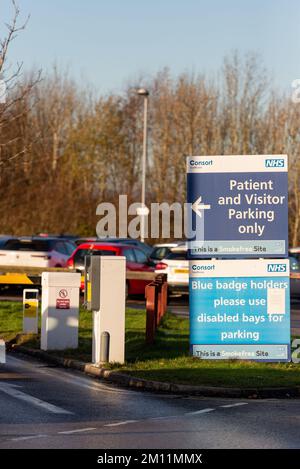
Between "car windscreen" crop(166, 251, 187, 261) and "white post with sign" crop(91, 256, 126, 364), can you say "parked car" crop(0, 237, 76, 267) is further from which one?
"white post with sign" crop(91, 256, 126, 364)

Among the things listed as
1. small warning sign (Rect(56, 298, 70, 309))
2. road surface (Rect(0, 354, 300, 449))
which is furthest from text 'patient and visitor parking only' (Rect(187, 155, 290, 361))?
small warning sign (Rect(56, 298, 70, 309))

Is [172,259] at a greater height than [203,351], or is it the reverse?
[172,259]

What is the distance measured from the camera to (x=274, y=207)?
16.7 m

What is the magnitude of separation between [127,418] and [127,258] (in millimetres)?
20700

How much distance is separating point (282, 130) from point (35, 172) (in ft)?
47.7

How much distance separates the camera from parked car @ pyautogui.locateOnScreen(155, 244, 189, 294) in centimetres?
3156

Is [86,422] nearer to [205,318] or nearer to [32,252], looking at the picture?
[205,318]

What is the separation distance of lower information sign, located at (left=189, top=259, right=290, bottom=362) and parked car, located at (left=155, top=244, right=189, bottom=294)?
14.6 meters

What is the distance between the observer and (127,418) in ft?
38.0

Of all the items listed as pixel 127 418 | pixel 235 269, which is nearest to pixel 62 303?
pixel 235 269

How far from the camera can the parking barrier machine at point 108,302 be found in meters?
16.5

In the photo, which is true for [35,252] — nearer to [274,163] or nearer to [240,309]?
[240,309]

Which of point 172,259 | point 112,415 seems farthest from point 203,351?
point 172,259

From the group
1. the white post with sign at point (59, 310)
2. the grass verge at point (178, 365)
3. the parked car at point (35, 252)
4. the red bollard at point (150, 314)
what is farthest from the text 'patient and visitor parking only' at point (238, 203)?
the parked car at point (35, 252)
